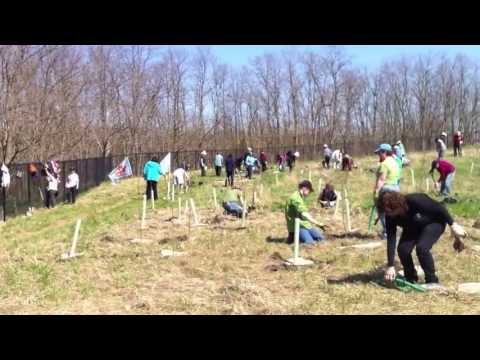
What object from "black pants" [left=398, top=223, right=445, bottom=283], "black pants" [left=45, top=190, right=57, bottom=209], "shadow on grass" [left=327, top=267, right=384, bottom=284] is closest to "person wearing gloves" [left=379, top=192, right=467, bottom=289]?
"black pants" [left=398, top=223, right=445, bottom=283]

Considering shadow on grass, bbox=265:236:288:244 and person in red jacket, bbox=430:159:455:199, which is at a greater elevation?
person in red jacket, bbox=430:159:455:199

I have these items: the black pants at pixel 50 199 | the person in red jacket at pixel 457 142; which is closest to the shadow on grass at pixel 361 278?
the black pants at pixel 50 199

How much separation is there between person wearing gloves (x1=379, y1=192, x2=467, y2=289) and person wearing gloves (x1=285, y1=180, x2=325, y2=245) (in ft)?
9.80

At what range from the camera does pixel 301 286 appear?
7.02 meters

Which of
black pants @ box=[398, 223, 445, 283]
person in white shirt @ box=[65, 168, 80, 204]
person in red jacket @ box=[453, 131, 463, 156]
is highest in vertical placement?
person in red jacket @ box=[453, 131, 463, 156]

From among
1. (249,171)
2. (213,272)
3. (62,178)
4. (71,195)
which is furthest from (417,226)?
(249,171)

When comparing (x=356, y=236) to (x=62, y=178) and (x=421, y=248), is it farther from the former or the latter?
(x=62, y=178)

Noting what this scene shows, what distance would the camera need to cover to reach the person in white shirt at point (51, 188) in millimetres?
19656

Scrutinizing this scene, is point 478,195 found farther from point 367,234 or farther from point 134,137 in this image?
point 134,137

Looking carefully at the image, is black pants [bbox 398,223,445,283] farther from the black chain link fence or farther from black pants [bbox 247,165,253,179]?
black pants [bbox 247,165,253,179]

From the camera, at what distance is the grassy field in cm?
617

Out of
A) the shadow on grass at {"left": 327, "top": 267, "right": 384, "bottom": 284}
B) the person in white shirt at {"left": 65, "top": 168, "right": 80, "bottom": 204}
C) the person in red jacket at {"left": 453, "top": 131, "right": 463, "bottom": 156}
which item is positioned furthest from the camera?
the person in red jacket at {"left": 453, "top": 131, "right": 463, "bottom": 156}

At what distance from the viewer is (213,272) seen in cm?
816
